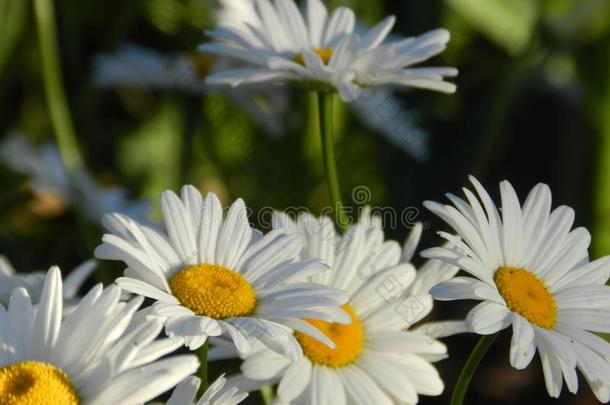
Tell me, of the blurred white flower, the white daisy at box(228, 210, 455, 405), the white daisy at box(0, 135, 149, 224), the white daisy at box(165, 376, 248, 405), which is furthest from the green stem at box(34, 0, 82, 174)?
the white daisy at box(165, 376, 248, 405)

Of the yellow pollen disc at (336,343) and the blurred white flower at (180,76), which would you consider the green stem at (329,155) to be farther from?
the blurred white flower at (180,76)

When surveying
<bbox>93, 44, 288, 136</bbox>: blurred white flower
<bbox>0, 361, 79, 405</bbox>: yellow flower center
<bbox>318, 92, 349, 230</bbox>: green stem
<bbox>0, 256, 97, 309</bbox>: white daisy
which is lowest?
<bbox>0, 256, 97, 309</bbox>: white daisy

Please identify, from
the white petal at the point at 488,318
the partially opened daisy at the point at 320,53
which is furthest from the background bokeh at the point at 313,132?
the white petal at the point at 488,318

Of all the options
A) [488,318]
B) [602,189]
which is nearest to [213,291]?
[488,318]

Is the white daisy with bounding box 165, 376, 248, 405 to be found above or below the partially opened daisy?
below

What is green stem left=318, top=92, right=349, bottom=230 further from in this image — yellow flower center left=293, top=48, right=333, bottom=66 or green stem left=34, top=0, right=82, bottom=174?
green stem left=34, top=0, right=82, bottom=174

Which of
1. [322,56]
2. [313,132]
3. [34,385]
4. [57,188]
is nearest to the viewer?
[34,385]

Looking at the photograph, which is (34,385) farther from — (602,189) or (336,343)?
(602,189)
